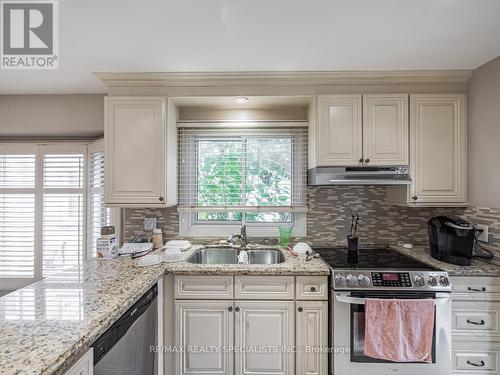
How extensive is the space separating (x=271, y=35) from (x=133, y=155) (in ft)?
4.38

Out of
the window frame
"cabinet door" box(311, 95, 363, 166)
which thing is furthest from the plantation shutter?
"cabinet door" box(311, 95, 363, 166)

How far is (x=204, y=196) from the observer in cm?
240

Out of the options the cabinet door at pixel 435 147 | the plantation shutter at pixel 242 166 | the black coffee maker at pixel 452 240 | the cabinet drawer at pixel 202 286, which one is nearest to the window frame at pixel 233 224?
the plantation shutter at pixel 242 166

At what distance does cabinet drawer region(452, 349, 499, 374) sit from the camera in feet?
5.48

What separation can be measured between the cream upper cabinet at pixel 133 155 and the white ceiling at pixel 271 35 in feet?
1.01

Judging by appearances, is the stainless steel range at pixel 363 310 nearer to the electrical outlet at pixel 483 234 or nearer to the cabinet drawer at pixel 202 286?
the electrical outlet at pixel 483 234

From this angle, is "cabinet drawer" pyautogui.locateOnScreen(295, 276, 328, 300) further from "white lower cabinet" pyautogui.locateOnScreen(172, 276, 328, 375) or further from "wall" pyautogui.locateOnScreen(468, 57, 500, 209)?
"wall" pyautogui.locateOnScreen(468, 57, 500, 209)

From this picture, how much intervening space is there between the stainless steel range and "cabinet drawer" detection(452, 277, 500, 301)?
11cm

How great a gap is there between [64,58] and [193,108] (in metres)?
0.99

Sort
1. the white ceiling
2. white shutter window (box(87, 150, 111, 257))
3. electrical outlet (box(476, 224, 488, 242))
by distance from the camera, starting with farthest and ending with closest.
Answer: white shutter window (box(87, 150, 111, 257))
electrical outlet (box(476, 224, 488, 242))
the white ceiling

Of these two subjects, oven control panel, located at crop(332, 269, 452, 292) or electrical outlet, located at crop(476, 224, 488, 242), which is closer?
oven control panel, located at crop(332, 269, 452, 292)

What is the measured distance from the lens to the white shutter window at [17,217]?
249cm

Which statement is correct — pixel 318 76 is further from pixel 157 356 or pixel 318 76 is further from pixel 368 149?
pixel 157 356

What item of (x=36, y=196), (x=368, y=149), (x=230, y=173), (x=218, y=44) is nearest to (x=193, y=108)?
(x=230, y=173)
